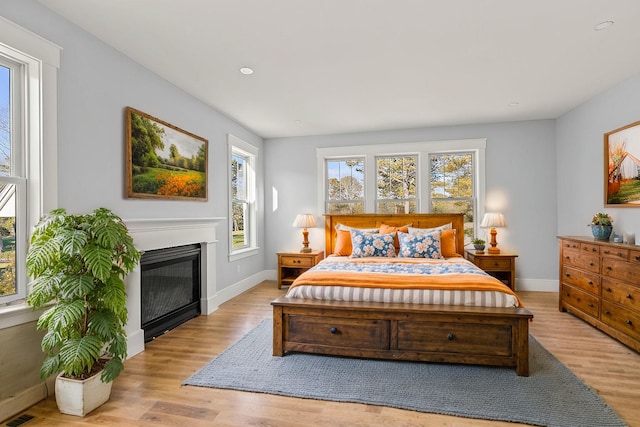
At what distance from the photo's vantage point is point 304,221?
18.2ft

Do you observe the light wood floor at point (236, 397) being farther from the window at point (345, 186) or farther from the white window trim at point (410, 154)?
the window at point (345, 186)

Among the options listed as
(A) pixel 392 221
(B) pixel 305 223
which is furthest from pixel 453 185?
(B) pixel 305 223

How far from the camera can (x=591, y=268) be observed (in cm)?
357

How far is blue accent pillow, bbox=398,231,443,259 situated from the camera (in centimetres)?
429

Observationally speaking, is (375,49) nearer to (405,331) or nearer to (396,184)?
(405,331)

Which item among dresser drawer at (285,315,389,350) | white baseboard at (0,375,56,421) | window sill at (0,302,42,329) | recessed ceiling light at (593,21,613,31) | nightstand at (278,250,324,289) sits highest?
recessed ceiling light at (593,21,613,31)

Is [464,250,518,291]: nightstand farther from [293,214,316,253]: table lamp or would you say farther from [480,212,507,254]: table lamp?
[293,214,316,253]: table lamp

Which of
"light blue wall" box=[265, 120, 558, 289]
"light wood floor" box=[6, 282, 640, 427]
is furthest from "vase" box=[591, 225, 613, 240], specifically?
"light blue wall" box=[265, 120, 558, 289]

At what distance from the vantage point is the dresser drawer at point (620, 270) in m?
3.00

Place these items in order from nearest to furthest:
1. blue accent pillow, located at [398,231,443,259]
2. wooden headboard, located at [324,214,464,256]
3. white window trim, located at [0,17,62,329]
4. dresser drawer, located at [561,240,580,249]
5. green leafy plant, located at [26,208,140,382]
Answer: green leafy plant, located at [26,208,140,382] < white window trim, located at [0,17,62,329] < dresser drawer, located at [561,240,580,249] < blue accent pillow, located at [398,231,443,259] < wooden headboard, located at [324,214,464,256]

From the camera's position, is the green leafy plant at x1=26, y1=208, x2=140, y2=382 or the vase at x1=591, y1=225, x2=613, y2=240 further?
the vase at x1=591, y1=225, x2=613, y2=240

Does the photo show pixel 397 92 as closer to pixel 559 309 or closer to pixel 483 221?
pixel 483 221

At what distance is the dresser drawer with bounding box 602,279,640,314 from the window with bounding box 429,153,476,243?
83.0 inches

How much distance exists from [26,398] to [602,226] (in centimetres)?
515
